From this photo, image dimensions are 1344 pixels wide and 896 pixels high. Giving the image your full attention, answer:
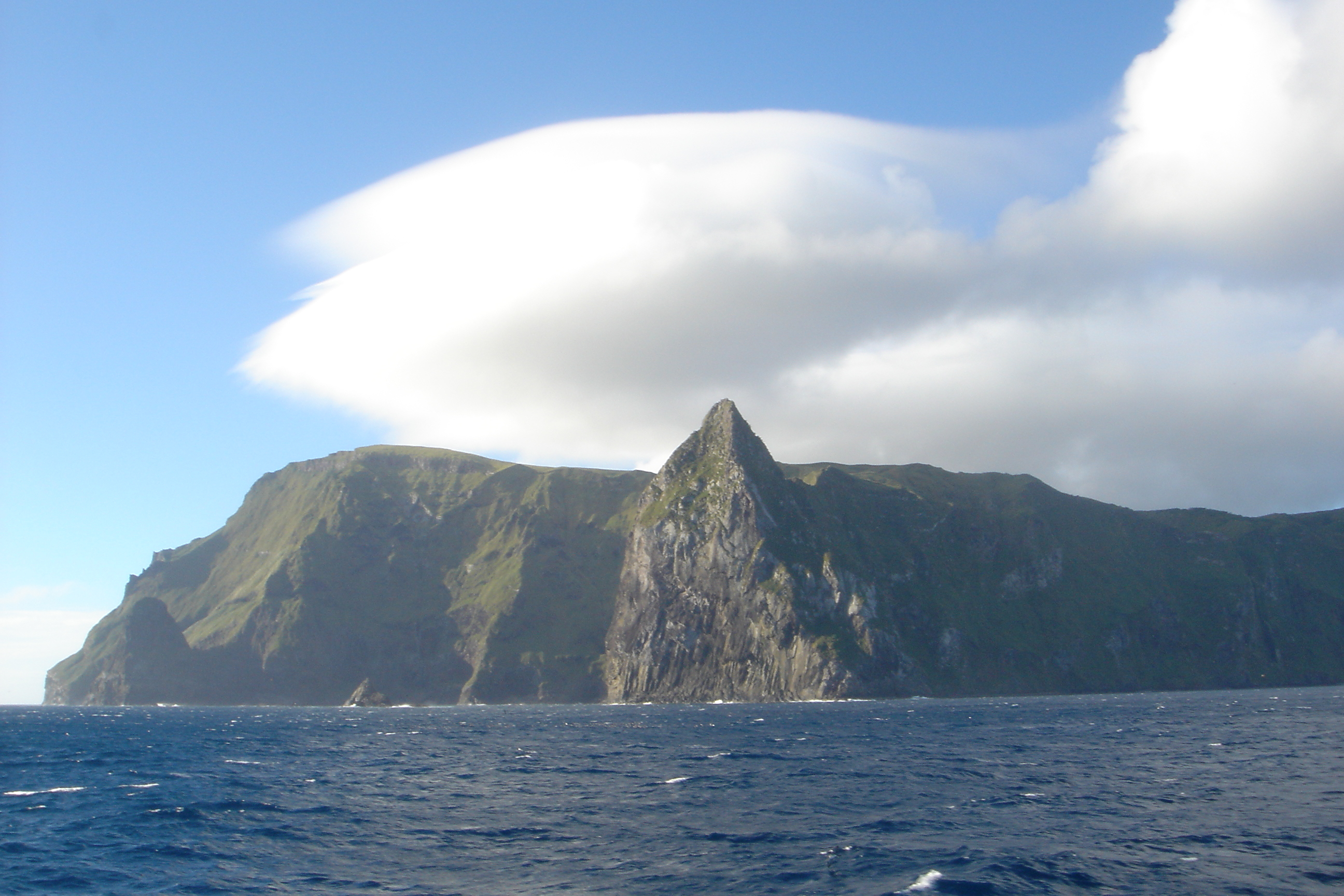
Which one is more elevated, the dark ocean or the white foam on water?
the white foam on water

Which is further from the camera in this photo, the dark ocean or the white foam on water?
the dark ocean

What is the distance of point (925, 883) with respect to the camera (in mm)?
37375

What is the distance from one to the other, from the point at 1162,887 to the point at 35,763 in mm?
100996

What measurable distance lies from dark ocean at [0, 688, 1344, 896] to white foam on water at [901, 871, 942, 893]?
22cm

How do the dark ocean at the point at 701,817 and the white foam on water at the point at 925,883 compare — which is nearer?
the white foam on water at the point at 925,883

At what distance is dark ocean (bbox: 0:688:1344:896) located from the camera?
39.8m

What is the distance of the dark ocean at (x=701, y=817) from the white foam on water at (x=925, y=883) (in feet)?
0.73

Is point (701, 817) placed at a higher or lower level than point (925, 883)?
lower

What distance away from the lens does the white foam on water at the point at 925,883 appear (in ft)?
119

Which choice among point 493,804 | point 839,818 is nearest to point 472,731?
point 493,804

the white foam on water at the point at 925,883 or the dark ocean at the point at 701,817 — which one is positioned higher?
the white foam on water at the point at 925,883

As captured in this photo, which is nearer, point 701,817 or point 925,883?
point 925,883

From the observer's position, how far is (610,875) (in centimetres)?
4094

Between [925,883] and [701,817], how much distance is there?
19.5m
